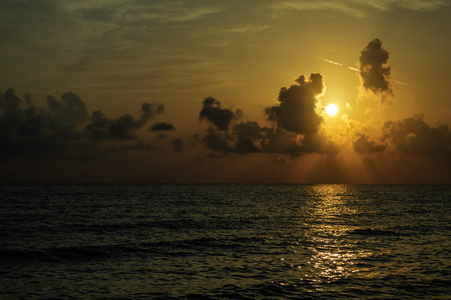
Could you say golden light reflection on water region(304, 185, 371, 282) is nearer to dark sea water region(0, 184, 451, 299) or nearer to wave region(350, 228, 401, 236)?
dark sea water region(0, 184, 451, 299)

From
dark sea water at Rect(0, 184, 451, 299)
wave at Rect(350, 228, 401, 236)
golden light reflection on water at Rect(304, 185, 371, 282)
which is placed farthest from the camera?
wave at Rect(350, 228, 401, 236)

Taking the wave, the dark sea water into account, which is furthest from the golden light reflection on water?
the wave

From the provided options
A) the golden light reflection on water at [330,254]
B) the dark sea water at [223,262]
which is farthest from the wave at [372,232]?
the golden light reflection on water at [330,254]

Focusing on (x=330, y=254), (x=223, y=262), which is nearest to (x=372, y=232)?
(x=330, y=254)

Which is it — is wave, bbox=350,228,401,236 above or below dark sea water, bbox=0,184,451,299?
below

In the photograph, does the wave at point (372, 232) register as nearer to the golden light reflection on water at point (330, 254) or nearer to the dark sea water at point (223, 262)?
the dark sea water at point (223, 262)

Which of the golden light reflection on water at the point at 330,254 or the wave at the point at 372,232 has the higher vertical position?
the golden light reflection on water at the point at 330,254

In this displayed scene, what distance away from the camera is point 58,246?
4103cm

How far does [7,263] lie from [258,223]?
3756 cm

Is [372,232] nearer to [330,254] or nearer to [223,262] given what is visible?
[330,254]

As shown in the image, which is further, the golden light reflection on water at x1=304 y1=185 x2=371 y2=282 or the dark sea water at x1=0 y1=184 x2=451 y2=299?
the golden light reflection on water at x1=304 y1=185 x2=371 y2=282

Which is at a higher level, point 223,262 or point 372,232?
point 223,262

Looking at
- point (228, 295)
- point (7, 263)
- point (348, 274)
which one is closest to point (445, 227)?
point (348, 274)

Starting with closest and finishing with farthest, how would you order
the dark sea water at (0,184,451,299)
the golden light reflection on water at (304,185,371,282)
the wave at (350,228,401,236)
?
the dark sea water at (0,184,451,299) < the golden light reflection on water at (304,185,371,282) < the wave at (350,228,401,236)
